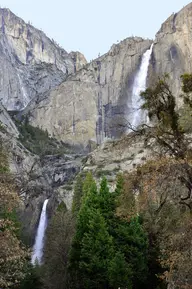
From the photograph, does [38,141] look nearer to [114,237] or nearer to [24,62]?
[24,62]

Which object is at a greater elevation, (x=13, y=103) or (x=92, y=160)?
(x=13, y=103)

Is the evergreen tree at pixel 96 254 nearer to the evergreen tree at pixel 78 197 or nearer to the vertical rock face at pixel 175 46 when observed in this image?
the evergreen tree at pixel 78 197

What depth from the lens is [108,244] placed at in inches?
1198

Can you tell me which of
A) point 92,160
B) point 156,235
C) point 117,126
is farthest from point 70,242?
point 92,160

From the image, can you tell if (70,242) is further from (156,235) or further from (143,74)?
(143,74)

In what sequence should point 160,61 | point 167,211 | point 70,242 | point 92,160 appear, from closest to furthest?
1. point 167,211
2. point 70,242
3. point 92,160
4. point 160,61

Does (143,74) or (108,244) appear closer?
(108,244)

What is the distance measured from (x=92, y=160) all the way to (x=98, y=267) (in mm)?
42345

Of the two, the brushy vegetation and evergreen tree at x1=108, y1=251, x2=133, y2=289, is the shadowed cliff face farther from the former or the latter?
evergreen tree at x1=108, y1=251, x2=133, y2=289

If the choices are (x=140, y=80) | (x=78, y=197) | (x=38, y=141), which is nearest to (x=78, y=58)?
(x=140, y=80)

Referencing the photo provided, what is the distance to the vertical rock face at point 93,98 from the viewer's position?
10619cm

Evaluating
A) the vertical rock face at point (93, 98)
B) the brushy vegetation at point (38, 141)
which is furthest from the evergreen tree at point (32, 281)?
the vertical rock face at point (93, 98)

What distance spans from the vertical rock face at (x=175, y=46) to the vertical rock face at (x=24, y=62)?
49.5 meters

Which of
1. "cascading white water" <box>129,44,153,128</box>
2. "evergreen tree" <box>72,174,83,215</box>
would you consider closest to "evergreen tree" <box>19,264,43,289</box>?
"evergreen tree" <box>72,174,83,215</box>
